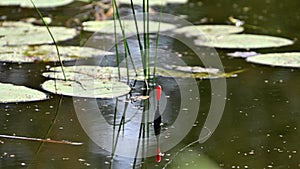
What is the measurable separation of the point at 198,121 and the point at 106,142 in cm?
43

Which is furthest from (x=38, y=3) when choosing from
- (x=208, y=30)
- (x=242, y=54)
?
(x=242, y=54)

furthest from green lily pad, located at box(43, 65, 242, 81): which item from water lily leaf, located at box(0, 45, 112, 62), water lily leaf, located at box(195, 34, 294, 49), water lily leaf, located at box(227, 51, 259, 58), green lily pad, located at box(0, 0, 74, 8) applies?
green lily pad, located at box(0, 0, 74, 8)

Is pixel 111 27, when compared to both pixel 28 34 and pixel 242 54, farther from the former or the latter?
pixel 242 54

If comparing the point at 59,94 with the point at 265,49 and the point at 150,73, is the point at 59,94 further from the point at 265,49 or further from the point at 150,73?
the point at 265,49

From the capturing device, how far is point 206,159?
2.34m

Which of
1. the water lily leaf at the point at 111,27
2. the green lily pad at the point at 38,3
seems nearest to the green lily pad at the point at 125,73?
the water lily leaf at the point at 111,27

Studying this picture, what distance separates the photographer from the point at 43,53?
3631 millimetres

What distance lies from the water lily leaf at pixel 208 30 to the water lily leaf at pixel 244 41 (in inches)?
3.7

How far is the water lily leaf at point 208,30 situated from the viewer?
4160mm

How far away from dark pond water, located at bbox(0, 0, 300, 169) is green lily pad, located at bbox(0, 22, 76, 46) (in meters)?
0.41

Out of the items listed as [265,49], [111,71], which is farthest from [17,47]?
[265,49]

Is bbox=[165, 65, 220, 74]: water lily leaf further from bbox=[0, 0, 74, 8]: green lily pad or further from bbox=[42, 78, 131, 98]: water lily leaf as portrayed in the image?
bbox=[0, 0, 74, 8]: green lily pad

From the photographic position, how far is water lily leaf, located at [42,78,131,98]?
2.94 meters

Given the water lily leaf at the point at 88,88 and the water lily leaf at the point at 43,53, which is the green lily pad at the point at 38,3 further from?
the water lily leaf at the point at 88,88
